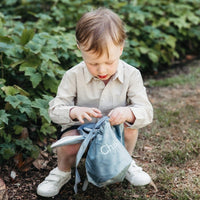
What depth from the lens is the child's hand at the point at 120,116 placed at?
1899mm

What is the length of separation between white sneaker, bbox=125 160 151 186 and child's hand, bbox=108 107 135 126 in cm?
43

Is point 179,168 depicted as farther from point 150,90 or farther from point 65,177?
point 150,90

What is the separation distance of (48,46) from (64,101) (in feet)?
2.98

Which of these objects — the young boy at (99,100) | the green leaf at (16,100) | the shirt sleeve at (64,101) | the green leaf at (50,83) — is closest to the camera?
the young boy at (99,100)

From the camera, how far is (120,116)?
1.91 metres

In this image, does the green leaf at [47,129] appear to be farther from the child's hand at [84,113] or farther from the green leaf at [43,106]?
the child's hand at [84,113]

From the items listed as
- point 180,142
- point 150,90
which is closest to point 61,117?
point 180,142

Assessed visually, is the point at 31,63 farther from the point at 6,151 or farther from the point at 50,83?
the point at 6,151

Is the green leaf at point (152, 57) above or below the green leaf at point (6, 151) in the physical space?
above

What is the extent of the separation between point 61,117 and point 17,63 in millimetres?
940

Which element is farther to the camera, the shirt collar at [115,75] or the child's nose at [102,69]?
the shirt collar at [115,75]

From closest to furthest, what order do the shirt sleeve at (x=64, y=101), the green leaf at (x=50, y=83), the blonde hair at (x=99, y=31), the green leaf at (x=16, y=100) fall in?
1. the blonde hair at (x=99, y=31)
2. the shirt sleeve at (x=64, y=101)
3. the green leaf at (x=16, y=100)
4. the green leaf at (x=50, y=83)

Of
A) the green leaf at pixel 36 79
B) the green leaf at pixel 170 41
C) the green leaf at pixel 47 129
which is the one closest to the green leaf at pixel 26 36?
the green leaf at pixel 36 79

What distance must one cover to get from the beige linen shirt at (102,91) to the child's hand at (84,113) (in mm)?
120
